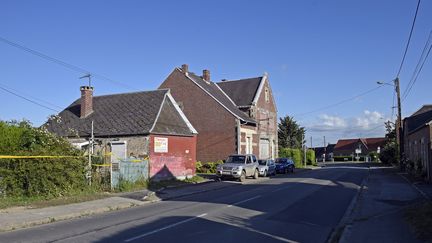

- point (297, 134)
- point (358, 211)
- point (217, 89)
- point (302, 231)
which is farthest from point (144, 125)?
point (297, 134)

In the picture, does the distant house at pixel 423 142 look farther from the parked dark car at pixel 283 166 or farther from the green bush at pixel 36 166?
the green bush at pixel 36 166

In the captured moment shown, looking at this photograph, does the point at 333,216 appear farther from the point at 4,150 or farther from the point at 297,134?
the point at 297,134

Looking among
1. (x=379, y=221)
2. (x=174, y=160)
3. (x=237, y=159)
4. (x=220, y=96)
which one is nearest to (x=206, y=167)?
(x=237, y=159)

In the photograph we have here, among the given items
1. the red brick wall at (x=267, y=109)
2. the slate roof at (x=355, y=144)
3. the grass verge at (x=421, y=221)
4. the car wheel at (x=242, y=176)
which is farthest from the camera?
the slate roof at (x=355, y=144)

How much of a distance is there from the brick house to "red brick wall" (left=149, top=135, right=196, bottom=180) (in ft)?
35.6

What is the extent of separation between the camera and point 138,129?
28969 millimetres

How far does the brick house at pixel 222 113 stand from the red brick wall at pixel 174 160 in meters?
10.9

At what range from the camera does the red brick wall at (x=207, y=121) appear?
144 feet

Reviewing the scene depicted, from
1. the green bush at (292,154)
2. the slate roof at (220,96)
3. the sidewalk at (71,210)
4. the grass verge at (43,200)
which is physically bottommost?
the sidewalk at (71,210)

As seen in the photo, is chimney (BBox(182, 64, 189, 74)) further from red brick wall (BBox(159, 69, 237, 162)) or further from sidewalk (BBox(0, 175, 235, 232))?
sidewalk (BBox(0, 175, 235, 232))

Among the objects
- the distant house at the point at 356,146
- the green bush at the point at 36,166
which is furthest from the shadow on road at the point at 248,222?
the distant house at the point at 356,146

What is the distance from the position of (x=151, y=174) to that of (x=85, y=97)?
32.2ft

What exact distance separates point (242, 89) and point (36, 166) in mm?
34851

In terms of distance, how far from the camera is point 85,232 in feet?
37.2
